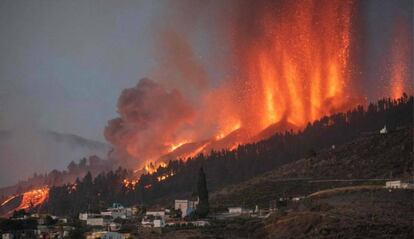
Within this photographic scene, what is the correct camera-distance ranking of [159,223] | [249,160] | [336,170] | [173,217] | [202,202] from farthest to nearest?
[249,160]
[336,170]
[202,202]
[173,217]
[159,223]

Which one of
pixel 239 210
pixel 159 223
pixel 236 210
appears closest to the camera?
pixel 159 223

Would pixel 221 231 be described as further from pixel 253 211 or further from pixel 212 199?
pixel 212 199

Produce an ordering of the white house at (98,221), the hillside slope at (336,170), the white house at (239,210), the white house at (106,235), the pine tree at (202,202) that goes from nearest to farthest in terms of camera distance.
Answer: the white house at (106,235)
the pine tree at (202,202)
the white house at (239,210)
the white house at (98,221)
the hillside slope at (336,170)

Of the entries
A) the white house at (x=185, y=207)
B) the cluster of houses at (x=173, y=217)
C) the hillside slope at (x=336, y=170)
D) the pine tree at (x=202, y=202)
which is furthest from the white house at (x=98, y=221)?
the hillside slope at (x=336, y=170)

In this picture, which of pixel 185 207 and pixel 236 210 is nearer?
pixel 236 210

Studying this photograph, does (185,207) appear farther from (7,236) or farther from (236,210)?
(7,236)

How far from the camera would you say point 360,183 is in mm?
100500

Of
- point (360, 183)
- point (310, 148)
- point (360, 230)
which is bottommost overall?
point (360, 230)

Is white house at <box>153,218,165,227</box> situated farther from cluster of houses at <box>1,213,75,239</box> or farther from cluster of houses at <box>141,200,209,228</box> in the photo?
cluster of houses at <box>1,213,75,239</box>

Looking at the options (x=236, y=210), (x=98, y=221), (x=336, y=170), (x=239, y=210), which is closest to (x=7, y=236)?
(x=98, y=221)

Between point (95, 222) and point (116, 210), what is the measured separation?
50.1 feet

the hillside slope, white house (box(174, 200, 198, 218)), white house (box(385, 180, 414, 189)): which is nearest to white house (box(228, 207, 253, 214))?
the hillside slope

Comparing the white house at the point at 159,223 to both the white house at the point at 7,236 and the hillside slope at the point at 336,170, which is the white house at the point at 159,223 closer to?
the white house at the point at 7,236

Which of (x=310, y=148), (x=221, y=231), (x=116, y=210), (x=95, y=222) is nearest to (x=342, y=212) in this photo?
(x=221, y=231)
